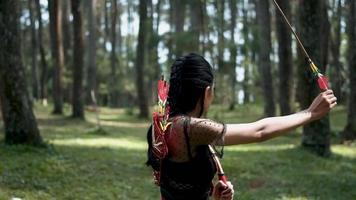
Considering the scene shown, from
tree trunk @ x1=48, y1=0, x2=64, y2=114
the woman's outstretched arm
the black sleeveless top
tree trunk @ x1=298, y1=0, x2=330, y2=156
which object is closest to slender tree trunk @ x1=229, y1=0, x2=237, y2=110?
tree trunk @ x1=48, y1=0, x2=64, y2=114

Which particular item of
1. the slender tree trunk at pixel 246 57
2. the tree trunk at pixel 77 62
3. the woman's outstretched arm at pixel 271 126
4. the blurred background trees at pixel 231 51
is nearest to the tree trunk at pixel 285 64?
the blurred background trees at pixel 231 51

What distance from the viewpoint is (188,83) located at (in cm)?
287

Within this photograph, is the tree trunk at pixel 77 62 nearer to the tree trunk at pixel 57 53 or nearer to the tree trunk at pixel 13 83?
the tree trunk at pixel 57 53

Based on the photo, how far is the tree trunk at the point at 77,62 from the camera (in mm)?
21094

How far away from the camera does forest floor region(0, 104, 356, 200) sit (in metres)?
8.66

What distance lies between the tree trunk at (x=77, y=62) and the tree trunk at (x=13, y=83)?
10.4 metres

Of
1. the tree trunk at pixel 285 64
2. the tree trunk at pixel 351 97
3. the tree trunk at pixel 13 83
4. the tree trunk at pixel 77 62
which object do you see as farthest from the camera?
the tree trunk at pixel 77 62

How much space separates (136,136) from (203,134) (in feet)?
47.8

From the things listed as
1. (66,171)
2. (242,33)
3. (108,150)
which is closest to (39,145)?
(66,171)

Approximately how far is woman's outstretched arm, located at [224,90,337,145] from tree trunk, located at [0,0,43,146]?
328 inches

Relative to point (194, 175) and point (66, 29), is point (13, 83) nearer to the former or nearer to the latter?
point (194, 175)

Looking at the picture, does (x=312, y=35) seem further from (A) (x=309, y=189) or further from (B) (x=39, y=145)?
(B) (x=39, y=145)

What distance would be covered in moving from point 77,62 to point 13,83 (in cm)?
1130

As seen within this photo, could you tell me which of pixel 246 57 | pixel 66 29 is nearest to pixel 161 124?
pixel 246 57
